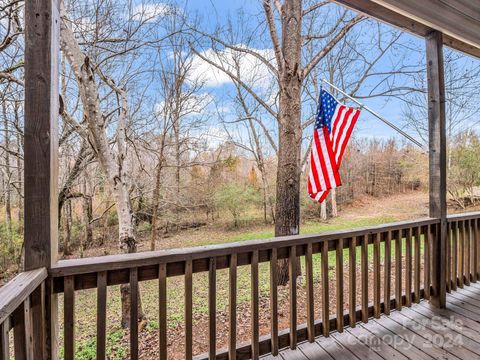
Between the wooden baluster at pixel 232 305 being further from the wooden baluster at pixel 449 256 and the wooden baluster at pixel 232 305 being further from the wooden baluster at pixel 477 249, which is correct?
the wooden baluster at pixel 477 249

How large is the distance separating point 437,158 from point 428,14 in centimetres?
125

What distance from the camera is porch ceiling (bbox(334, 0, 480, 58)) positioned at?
210 centimetres

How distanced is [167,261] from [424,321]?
7.44ft

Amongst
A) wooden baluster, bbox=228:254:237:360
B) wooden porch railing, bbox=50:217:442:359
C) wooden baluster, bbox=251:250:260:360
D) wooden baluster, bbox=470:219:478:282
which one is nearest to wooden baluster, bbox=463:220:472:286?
wooden baluster, bbox=470:219:478:282

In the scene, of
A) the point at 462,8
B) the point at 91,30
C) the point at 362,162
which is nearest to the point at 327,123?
the point at 462,8

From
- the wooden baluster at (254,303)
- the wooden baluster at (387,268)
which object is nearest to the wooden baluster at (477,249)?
the wooden baluster at (387,268)

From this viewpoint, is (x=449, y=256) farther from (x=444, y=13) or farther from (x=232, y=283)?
(x=232, y=283)

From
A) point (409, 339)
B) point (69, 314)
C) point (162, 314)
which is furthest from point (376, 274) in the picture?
point (69, 314)

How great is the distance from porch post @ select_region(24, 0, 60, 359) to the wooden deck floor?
1.47 metres

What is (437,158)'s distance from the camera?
2527 millimetres

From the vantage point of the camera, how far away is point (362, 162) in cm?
1357

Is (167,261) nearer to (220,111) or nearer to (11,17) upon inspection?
(11,17)

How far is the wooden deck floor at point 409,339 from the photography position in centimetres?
186

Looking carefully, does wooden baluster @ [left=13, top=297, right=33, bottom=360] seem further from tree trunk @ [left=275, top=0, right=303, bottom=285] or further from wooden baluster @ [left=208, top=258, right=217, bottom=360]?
tree trunk @ [left=275, top=0, right=303, bottom=285]
